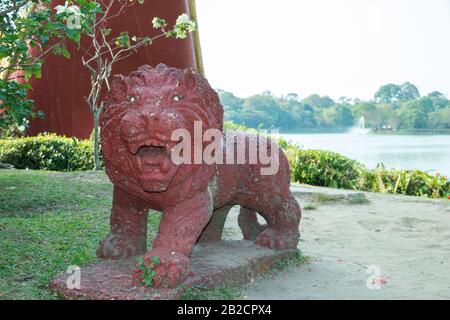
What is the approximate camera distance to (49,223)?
5.03 m

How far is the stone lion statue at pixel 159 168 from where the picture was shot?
289 centimetres

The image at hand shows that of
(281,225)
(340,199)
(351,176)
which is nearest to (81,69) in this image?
(351,176)

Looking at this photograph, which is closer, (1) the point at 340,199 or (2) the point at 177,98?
(2) the point at 177,98

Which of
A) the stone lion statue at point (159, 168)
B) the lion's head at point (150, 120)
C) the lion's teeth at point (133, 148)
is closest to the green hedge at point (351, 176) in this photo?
the stone lion statue at point (159, 168)

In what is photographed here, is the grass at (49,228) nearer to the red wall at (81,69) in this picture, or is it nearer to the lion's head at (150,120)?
the lion's head at (150,120)

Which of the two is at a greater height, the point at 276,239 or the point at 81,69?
the point at 81,69

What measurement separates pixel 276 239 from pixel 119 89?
1.59 metres

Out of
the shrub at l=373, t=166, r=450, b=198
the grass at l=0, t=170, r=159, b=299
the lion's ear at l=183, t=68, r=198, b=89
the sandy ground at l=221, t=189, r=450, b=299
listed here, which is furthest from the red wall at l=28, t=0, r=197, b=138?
the lion's ear at l=183, t=68, r=198, b=89

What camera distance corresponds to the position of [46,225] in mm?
4918

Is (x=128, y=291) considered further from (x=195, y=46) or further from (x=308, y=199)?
(x=195, y=46)

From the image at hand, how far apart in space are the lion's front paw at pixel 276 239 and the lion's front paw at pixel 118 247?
94cm

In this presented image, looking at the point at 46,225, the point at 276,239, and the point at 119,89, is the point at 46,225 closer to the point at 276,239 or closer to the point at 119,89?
the point at 276,239

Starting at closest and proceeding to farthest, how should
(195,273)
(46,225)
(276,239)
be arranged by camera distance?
(195,273), (276,239), (46,225)
